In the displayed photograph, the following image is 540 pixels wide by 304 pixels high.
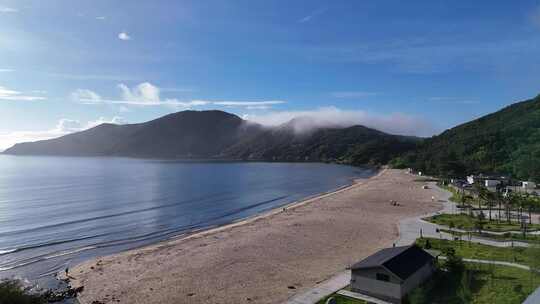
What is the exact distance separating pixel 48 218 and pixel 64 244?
17827 millimetres

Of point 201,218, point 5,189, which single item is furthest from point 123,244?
point 5,189

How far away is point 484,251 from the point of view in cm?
3272

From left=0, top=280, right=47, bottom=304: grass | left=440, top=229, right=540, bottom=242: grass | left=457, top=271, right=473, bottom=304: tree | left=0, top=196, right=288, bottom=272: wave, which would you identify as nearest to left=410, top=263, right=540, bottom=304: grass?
left=457, top=271, right=473, bottom=304: tree

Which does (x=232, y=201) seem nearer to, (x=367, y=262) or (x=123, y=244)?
(x=123, y=244)

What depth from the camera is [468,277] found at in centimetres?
2506

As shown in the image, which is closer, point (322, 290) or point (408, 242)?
point (322, 290)

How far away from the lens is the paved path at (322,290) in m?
23.9

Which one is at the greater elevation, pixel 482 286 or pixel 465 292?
pixel 465 292

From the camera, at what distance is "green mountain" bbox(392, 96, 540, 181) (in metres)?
104

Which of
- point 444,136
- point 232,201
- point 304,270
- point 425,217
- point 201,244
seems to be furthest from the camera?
point 444,136

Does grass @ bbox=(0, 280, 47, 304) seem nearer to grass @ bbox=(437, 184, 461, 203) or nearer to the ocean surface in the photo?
the ocean surface

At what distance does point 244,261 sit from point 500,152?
120475 millimetres

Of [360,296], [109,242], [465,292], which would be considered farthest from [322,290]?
[109,242]

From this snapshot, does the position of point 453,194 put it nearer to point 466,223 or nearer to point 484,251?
point 466,223
